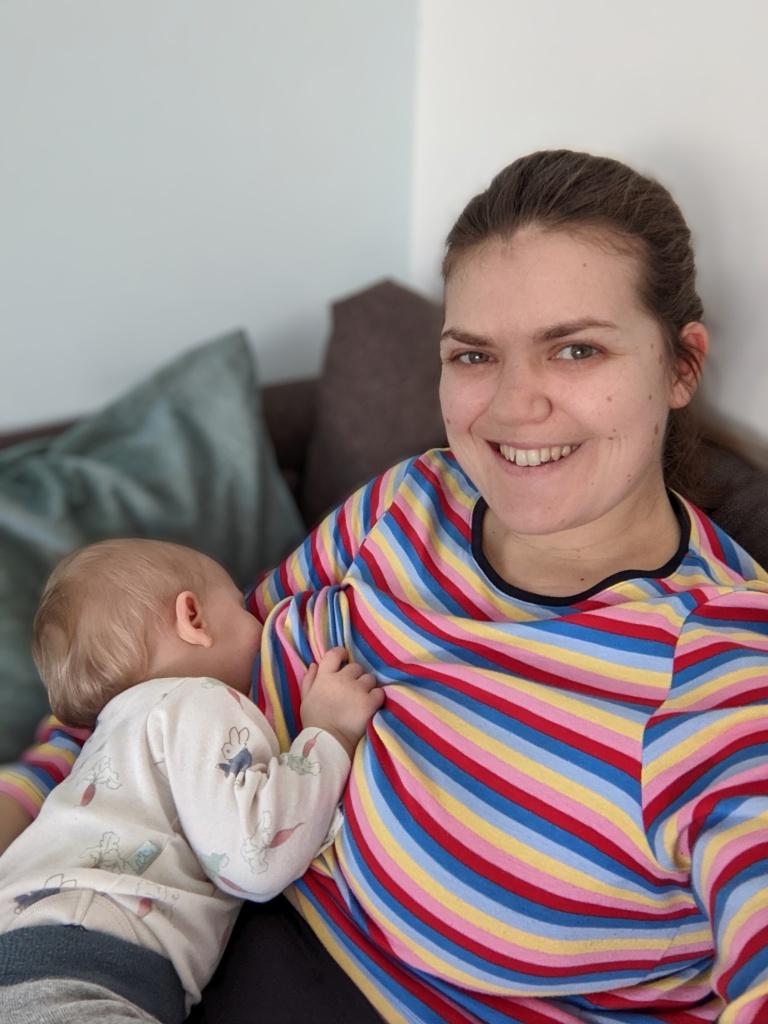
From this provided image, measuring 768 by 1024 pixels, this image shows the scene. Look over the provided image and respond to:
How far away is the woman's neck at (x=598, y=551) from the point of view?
1.24 metres

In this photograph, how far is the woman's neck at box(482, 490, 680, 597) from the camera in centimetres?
124

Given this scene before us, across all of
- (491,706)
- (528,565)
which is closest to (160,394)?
(528,565)

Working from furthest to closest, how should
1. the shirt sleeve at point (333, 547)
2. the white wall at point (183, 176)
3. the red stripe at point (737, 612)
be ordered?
the white wall at point (183, 176) < the shirt sleeve at point (333, 547) < the red stripe at point (737, 612)

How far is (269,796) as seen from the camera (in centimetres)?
117

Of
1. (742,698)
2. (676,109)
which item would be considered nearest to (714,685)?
(742,698)

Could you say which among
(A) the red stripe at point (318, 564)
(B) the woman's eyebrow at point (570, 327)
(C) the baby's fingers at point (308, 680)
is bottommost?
(C) the baby's fingers at point (308, 680)

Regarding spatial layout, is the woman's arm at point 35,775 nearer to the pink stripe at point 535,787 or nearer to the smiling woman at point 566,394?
the pink stripe at point 535,787

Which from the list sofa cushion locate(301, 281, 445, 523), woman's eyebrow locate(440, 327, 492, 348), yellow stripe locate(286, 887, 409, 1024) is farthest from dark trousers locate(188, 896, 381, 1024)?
sofa cushion locate(301, 281, 445, 523)

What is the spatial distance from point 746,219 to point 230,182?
107cm

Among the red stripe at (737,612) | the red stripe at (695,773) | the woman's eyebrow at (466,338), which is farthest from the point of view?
the woman's eyebrow at (466,338)

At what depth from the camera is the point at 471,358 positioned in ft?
4.17

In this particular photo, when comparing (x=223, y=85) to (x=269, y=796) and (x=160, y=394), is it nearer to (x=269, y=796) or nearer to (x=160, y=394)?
(x=160, y=394)

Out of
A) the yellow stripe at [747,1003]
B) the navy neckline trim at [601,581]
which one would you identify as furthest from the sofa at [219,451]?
the yellow stripe at [747,1003]

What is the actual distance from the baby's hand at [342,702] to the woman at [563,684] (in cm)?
2
